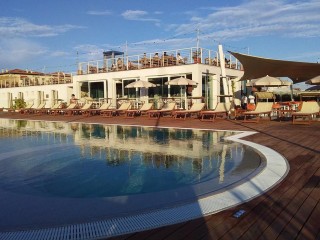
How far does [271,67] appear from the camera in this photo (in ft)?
42.9

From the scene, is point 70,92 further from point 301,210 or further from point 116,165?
point 301,210

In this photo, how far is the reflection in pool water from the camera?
4.79 metres

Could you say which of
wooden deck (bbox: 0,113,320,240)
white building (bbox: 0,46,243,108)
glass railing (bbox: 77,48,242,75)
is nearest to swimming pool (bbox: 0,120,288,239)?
wooden deck (bbox: 0,113,320,240)

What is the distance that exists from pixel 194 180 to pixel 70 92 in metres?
24.0

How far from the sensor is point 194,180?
4984 millimetres

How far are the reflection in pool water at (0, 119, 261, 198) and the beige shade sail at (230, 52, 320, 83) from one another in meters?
4.04

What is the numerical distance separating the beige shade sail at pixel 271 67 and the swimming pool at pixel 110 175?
13.2 ft

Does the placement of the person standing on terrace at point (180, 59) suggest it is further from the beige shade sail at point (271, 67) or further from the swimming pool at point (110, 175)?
the swimming pool at point (110, 175)

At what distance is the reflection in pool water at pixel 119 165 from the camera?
4785 millimetres

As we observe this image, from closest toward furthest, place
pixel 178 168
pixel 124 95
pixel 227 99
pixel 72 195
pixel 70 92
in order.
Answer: pixel 72 195
pixel 178 168
pixel 227 99
pixel 124 95
pixel 70 92

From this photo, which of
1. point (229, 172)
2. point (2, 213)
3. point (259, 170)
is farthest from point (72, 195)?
point (259, 170)

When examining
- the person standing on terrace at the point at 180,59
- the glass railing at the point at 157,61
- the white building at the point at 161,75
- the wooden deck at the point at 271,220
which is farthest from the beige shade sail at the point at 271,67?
the wooden deck at the point at 271,220

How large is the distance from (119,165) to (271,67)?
923cm

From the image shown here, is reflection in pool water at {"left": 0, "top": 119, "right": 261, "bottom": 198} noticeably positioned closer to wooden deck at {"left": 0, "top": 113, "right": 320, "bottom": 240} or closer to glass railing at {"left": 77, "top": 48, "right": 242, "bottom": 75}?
wooden deck at {"left": 0, "top": 113, "right": 320, "bottom": 240}
